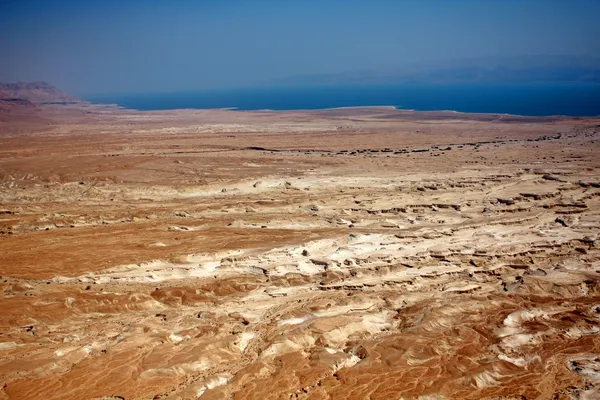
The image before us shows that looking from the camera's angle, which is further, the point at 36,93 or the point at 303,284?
the point at 36,93

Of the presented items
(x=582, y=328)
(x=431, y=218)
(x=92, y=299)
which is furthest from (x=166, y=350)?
(x=431, y=218)

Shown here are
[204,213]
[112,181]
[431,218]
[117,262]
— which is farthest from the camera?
[112,181]

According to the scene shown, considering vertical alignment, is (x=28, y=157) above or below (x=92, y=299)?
above

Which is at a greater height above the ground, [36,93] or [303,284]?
[36,93]

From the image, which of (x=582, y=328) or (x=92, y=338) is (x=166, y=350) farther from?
(x=582, y=328)

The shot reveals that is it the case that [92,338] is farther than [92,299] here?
No

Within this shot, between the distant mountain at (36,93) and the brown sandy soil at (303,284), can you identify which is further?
the distant mountain at (36,93)

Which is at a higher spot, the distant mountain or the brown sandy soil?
the distant mountain

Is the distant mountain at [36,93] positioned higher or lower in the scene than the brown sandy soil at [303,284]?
higher
